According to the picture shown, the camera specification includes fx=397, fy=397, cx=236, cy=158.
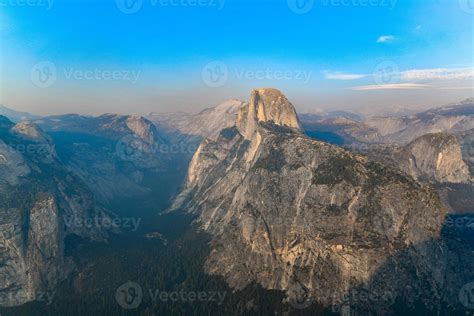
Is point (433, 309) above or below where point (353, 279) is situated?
below

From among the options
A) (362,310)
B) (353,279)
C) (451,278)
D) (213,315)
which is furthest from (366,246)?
(213,315)

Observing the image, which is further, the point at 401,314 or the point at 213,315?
the point at 213,315

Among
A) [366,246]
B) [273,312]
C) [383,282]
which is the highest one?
[366,246]

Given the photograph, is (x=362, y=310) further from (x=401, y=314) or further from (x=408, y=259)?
(x=408, y=259)

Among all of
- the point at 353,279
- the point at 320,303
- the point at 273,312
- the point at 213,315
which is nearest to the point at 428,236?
the point at 353,279
